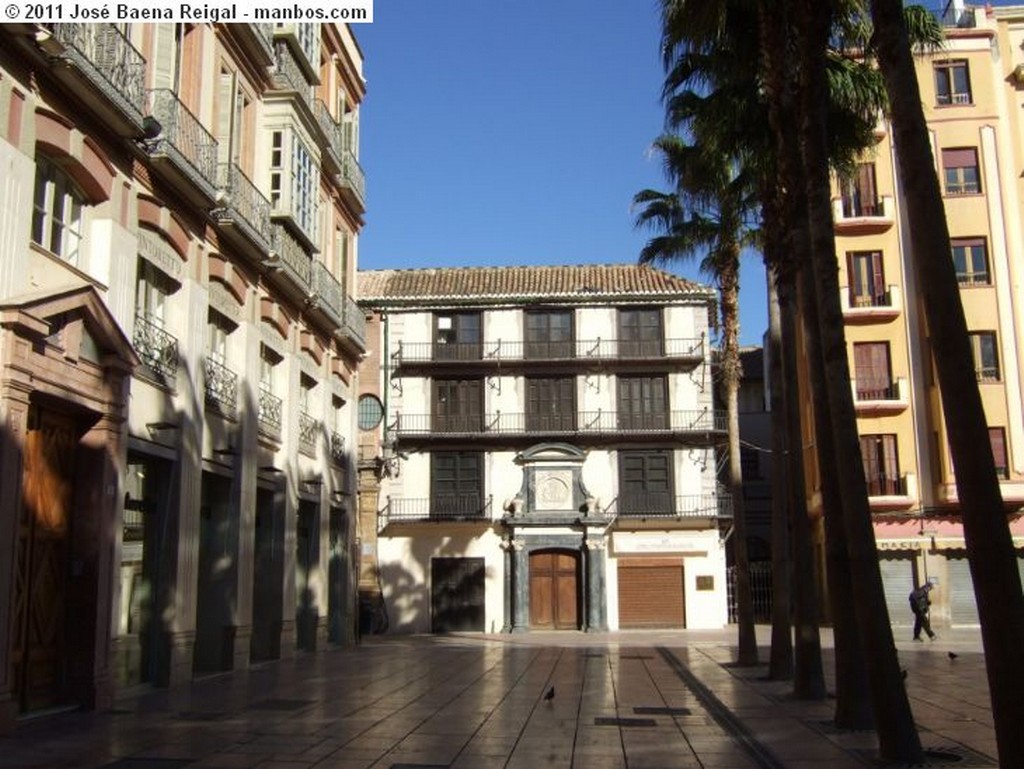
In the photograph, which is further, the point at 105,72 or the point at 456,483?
the point at 456,483

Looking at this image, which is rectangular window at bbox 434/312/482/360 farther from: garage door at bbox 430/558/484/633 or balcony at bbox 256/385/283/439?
balcony at bbox 256/385/283/439

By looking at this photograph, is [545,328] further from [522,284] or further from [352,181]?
[352,181]

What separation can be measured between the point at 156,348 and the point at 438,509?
24859 mm

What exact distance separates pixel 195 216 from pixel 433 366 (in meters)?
24.0

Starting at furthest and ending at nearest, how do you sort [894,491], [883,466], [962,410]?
[883,466], [894,491], [962,410]

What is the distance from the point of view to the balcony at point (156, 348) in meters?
16.6

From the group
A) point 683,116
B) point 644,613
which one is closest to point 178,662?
point 683,116

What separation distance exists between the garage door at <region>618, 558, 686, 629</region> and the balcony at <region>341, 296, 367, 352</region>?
15565 mm

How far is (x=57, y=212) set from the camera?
1449 centimetres

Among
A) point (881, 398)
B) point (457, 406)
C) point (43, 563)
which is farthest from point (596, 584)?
point (43, 563)

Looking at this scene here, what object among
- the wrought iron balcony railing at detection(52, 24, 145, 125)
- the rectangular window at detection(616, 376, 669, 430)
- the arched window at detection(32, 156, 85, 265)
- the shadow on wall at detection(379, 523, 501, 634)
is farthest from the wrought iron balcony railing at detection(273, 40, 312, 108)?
the rectangular window at detection(616, 376, 669, 430)

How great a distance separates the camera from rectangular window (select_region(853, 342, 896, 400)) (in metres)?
37.8

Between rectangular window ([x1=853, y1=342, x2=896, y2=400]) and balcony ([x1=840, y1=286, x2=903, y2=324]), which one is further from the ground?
balcony ([x1=840, y1=286, x2=903, y2=324])

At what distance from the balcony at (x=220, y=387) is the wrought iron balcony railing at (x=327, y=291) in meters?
4.57
